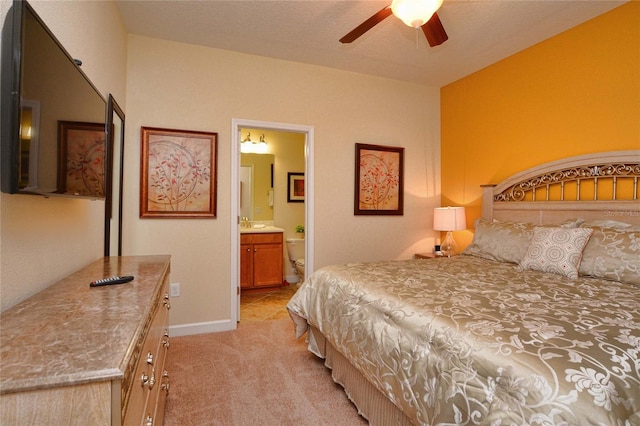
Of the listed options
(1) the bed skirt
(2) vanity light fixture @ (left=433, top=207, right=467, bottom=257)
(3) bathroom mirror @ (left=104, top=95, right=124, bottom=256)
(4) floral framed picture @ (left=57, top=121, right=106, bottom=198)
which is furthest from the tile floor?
(4) floral framed picture @ (left=57, top=121, right=106, bottom=198)

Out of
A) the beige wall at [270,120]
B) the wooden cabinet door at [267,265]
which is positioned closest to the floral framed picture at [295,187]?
the wooden cabinet door at [267,265]

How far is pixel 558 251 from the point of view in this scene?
84.4 inches

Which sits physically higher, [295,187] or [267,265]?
[295,187]

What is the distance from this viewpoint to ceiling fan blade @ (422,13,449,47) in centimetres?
197

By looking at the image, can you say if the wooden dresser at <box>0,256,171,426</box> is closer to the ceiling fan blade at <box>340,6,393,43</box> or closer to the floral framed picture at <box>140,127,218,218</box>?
the floral framed picture at <box>140,127,218,218</box>

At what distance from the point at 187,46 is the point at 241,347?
2.78 meters

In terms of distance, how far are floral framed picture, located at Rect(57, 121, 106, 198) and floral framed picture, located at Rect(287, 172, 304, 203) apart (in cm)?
355

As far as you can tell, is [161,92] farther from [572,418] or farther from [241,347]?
[572,418]

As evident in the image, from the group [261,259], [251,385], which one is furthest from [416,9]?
[261,259]

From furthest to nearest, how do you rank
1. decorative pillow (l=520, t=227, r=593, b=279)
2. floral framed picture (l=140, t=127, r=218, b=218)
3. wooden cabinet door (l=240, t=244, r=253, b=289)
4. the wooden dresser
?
wooden cabinet door (l=240, t=244, r=253, b=289), floral framed picture (l=140, t=127, r=218, b=218), decorative pillow (l=520, t=227, r=593, b=279), the wooden dresser

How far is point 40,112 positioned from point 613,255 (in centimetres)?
291

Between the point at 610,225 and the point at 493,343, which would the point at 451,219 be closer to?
the point at 610,225

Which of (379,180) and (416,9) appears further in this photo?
(379,180)

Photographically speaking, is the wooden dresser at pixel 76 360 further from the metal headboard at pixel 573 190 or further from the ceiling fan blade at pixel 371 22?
the metal headboard at pixel 573 190
